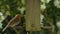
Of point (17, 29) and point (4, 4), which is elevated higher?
point (4, 4)

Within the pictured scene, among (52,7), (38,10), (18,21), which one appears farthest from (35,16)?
(52,7)

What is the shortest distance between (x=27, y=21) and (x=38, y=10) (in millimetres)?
74

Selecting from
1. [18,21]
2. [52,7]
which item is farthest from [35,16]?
[52,7]

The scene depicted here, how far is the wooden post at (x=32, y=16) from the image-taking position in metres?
1.09

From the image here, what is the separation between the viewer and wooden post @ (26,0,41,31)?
1.09 meters

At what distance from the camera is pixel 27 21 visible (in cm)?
109

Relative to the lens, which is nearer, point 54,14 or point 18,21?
point 18,21

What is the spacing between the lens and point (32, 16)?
109cm

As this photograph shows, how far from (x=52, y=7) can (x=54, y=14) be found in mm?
41

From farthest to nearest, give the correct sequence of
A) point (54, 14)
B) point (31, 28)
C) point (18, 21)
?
point (54, 14) → point (18, 21) → point (31, 28)

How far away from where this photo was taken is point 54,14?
1305 millimetres

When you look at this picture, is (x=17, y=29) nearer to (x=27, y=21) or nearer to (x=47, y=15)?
(x=27, y=21)

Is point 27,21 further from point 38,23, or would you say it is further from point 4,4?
point 4,4

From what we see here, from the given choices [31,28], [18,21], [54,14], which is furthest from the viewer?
[54,14]
